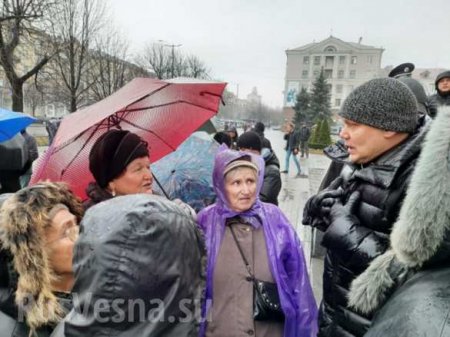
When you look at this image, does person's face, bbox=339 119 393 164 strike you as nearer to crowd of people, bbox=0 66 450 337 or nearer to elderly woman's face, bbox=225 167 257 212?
crowd of people, bbox=0 66 450 337

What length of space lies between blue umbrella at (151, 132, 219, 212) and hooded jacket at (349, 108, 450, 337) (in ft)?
7.84

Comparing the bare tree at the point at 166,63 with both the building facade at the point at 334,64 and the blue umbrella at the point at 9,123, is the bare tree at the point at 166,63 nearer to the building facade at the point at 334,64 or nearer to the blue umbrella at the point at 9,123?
the blue umbrella at the point at 9,123

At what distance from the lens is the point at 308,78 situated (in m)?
79.2

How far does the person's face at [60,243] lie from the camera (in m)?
1.55

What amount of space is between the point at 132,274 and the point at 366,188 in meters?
1.17

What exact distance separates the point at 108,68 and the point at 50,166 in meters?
18.5

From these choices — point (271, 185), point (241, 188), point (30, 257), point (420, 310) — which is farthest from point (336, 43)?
point (420, 310)

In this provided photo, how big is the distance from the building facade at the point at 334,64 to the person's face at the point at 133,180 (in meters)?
75.7

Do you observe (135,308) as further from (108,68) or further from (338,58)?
(338,58)

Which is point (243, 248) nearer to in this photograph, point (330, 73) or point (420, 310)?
point (420, 310)

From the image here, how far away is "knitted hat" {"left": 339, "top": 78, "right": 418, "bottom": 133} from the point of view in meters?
1.63

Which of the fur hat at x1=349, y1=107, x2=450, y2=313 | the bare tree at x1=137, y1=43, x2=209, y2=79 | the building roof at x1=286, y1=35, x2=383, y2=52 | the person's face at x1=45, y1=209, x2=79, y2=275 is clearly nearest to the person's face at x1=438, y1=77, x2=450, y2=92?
the fur hat at x1=349, y1=107, x2=450, y2=313

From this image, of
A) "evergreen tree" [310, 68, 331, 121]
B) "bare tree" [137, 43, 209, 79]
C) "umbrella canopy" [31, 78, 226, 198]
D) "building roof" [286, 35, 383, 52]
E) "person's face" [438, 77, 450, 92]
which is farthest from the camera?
"building roof" [286, 35, 383, 52]

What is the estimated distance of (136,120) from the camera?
322 centimetres
